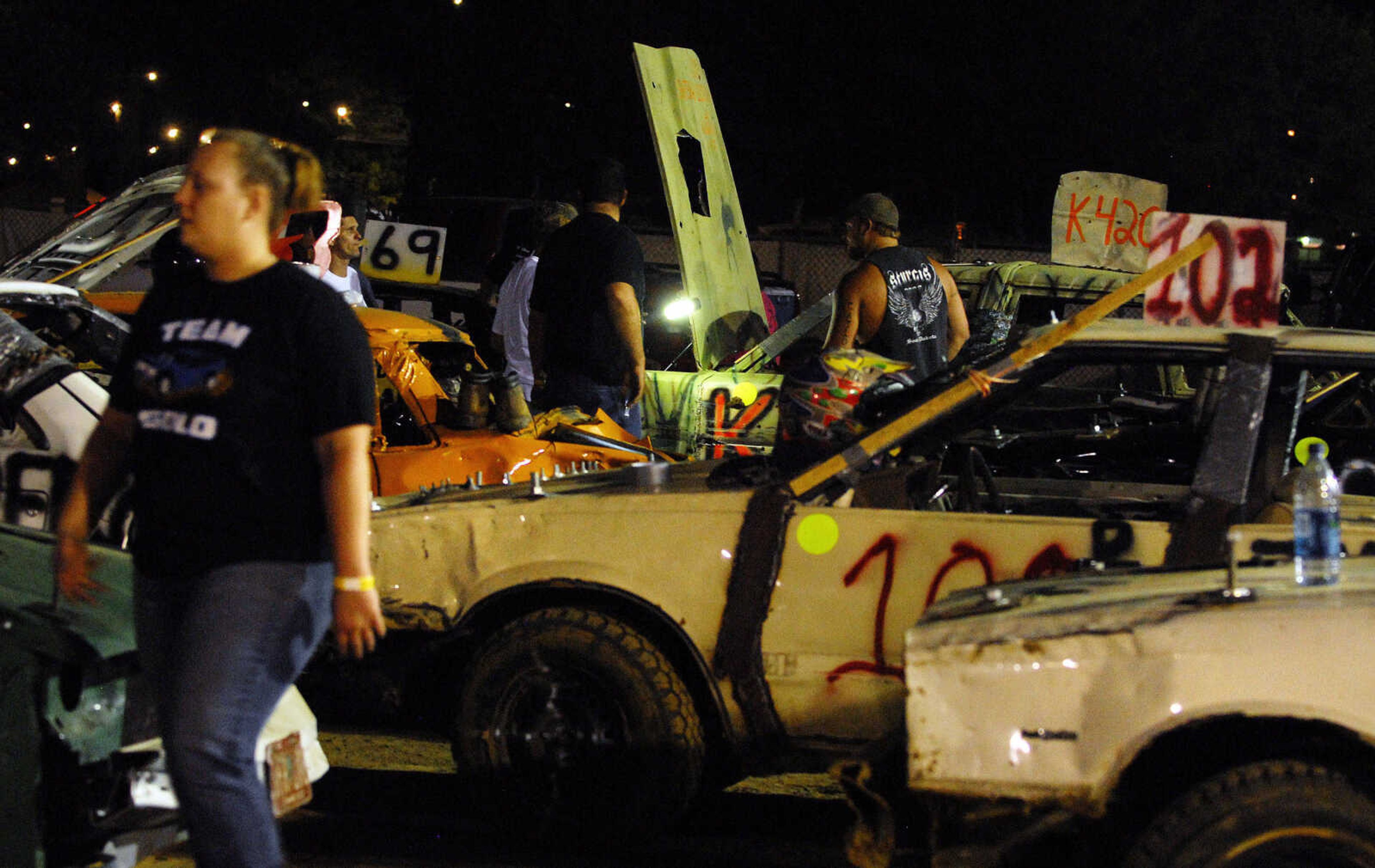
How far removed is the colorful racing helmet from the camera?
13.2 ft

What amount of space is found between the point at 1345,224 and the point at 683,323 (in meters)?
27.5

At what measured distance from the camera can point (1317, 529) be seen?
10.8ft

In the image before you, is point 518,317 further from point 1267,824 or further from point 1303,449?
point 1267,824

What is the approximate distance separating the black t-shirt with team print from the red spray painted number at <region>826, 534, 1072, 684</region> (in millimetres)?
1515

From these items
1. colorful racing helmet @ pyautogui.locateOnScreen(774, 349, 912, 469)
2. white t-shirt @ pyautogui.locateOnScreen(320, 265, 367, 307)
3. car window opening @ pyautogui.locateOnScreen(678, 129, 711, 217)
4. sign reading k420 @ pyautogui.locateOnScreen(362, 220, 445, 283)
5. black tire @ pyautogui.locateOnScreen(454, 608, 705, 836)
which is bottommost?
black tire @ pyautogui.locateOnScreen(454, 608, 705, 836)

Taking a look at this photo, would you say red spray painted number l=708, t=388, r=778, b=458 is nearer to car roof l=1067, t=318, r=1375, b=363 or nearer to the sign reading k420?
car roof l=1067, t=318, r=1375, b=363

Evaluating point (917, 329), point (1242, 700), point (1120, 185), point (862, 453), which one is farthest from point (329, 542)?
point (1120, 185)

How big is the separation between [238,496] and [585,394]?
3778mm

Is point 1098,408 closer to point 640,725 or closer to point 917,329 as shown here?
point 917,329

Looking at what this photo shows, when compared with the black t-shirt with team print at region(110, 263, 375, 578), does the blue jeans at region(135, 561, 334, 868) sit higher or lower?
lower

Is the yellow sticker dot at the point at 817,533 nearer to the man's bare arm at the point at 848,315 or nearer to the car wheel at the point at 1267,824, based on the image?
the car wheel at the point at 1267,824

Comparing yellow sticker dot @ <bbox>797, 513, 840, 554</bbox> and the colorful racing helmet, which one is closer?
yellow sticker dot @ <bbox>797, 513, 840, 554</bbox>

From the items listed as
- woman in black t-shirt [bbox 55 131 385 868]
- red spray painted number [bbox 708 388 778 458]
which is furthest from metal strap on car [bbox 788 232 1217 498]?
red spray painted number [bbox 708 388 778 458]

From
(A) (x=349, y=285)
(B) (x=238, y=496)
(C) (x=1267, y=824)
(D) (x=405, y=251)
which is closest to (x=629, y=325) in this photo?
(A) (x=349, y=285)
